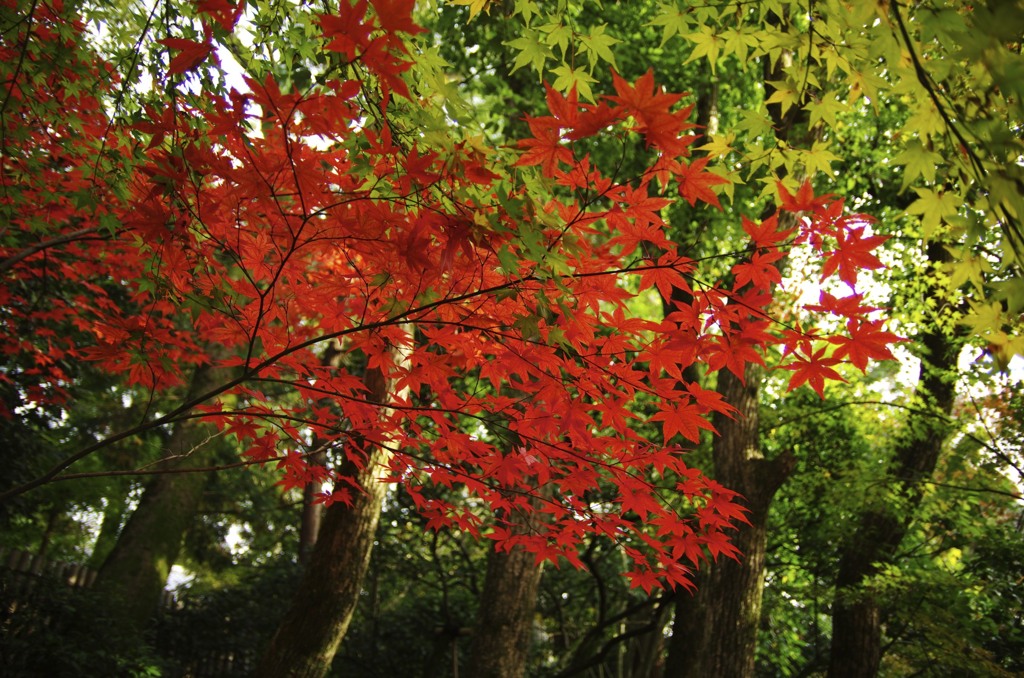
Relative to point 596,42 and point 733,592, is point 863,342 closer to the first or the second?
point 596,42

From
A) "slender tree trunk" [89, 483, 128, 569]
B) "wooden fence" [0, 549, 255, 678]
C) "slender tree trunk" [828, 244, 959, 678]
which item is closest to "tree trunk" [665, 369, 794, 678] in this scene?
"slender tree trunk" [828, 244, 959, 678]

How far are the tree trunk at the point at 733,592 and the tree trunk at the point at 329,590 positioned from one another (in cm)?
223

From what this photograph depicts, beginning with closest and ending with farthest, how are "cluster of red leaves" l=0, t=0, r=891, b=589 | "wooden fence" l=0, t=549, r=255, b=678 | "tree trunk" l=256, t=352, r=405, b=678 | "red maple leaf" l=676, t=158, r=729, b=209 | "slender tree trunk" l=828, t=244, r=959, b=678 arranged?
"cluster of red leaves" l=0, t=0, r=891, b=589 → "red maple leaf" l=676, t=158, r=729, b=209 → "tree trunk" l=256, t=352, r=405, b=678 → "wooden fence" l=0, t=549, r=255, b=678 → "slender tree trunk" l=828, t=244, r=959, b=678

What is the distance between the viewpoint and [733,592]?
14.2ft

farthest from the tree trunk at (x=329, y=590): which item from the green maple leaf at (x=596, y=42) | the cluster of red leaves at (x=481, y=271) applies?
the green maple leaf at (x=596, y=42)

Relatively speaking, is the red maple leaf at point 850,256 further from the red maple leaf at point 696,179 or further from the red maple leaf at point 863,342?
the red maple leaf at point 696,179

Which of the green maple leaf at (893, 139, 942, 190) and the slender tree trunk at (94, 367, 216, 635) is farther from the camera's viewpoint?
the slender tree trunk at (94, 367, 216, 635)

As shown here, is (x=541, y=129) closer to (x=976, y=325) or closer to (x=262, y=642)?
(x=976, y=325)

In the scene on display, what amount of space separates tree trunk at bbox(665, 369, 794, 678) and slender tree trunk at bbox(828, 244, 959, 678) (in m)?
2.38

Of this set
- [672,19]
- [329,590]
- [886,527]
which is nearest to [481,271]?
[672,19]

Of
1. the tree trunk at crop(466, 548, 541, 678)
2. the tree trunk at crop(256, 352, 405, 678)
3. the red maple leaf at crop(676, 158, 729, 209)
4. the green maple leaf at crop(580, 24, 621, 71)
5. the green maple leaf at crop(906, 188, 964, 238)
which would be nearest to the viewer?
the green maple leaf at crop(906, 188, 964, 238)

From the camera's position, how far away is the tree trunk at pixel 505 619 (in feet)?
15.9

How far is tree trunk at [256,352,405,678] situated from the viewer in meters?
3.97

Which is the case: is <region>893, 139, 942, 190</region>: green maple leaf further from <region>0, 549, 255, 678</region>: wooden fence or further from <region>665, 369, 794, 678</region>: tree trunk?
<region>0, 549, 255, 678</region>: wooden fence
